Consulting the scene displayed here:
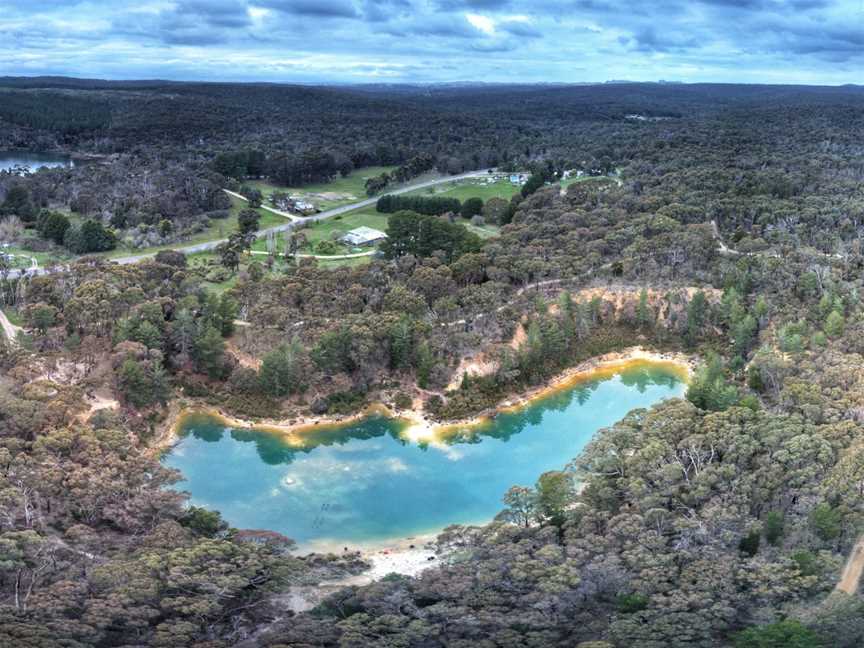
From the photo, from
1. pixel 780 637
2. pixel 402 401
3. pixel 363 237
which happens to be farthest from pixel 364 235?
pixel 780 637

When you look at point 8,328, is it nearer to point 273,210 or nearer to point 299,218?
point 299,218

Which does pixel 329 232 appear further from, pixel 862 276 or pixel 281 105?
pixel 281 105

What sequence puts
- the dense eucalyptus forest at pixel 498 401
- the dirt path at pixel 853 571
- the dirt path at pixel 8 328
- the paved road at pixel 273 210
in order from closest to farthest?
the dense eucalyptus forest at pixel 498 401 → the dirt path at pixel 853 571 → the dirt path at pixel 8 328 → the paved road at pixel 273 210

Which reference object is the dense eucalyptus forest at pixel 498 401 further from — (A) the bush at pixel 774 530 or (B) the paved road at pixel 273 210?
(B) the paved road at pixel 273 210

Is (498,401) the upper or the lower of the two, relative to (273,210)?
lower

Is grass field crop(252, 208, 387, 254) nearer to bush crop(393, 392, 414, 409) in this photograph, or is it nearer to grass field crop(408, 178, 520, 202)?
grass field crop(408, 178, 520, 202)

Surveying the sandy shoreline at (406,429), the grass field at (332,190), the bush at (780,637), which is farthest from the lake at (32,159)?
the bush at (780,637)

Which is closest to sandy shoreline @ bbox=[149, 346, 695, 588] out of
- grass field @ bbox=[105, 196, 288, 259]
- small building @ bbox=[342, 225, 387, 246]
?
small building @ bbox=[342, 225, 387, 246]

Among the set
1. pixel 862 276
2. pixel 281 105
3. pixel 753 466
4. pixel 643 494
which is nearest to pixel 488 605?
pixel 643 494
